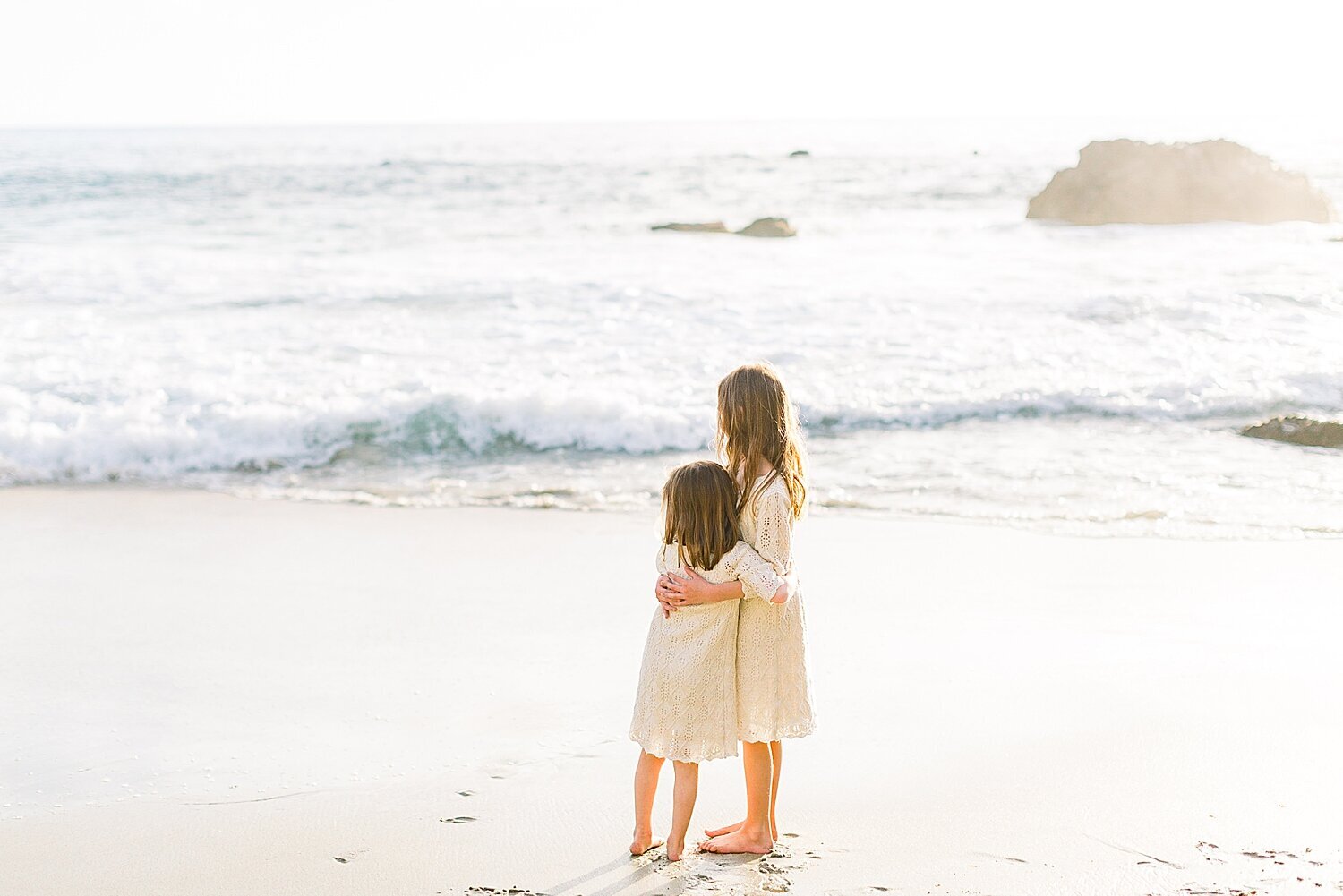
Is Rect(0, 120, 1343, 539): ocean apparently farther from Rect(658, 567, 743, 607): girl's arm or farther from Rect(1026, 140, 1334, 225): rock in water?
Rect(658, 567, 743, 607): girl's arm

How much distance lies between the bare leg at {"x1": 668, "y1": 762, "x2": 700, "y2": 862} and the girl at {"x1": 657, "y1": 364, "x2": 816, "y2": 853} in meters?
0.10

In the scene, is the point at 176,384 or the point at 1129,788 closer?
the point at 1129,788

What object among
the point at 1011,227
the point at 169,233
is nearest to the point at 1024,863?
the point at 169,233

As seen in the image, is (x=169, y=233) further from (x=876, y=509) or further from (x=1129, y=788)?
(x=1129, y=788)

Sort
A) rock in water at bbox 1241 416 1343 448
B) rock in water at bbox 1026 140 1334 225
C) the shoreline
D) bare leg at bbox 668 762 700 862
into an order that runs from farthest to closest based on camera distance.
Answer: rock in water at bbox 1026 140 1334 225
rock in water at bbox 1241 416 1343 448
the shoreline
bare leg at bbox 668 762 700 862

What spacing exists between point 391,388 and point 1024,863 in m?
8.13

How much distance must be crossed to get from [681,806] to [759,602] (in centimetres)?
59

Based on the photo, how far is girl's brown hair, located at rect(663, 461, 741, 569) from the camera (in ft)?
10.3

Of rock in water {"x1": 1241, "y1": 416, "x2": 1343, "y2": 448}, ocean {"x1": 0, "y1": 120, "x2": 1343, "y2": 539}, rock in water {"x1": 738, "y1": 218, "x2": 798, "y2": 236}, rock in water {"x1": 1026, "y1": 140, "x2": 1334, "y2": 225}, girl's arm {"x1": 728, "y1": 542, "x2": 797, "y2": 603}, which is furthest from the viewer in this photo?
rock in water {"x1": 1026, "y1": 140, "x2": 1334, "y2": 225}

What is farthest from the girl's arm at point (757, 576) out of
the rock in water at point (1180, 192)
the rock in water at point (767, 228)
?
the rock in water at point (1180, 192)

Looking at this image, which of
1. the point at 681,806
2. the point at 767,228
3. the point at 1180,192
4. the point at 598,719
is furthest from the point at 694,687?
the point at 1180,192

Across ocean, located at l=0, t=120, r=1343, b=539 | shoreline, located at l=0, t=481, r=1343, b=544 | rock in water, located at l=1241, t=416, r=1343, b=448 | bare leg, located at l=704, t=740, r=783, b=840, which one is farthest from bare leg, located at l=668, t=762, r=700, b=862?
A: rock in water, located at l=1241, t=416, r=1343, b=448

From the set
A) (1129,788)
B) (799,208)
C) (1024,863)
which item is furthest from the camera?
(799,208)

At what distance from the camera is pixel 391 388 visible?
1038 centimetres
